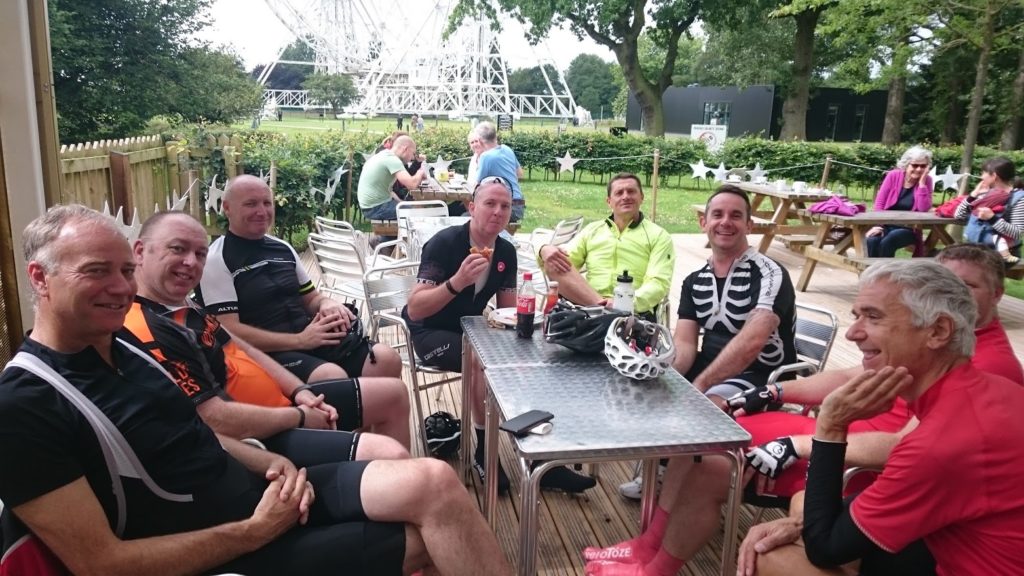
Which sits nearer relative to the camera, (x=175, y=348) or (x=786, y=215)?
(x=175, y=348)

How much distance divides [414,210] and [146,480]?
15.5ft

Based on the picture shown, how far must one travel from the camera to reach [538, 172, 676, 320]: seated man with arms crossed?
11.3 ft

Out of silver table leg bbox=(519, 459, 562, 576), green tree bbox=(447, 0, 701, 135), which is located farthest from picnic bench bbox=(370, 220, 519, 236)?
green tree bbox=(447, 0, 701, 135)

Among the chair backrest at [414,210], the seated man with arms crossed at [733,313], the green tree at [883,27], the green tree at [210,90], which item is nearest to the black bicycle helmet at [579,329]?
the seated man with arms crossed at [733,313]

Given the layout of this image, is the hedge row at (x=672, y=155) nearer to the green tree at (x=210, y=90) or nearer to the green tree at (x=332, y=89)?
the green tree at (x=210, y=90)

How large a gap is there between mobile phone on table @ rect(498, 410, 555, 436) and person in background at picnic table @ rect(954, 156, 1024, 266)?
5.52 metres

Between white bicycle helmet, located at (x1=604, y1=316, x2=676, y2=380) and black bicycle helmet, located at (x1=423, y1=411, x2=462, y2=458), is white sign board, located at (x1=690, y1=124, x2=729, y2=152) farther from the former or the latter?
white bicycle helmet, located at (x1=604, y1=316, x2=676, y2=380)

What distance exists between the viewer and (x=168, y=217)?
2.36m

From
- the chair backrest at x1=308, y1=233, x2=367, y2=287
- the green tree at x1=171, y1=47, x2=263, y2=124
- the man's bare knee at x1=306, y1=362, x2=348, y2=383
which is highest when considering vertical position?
the green tree at x1=171, y1=47, x2=263, y2=124

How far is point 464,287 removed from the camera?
3025mm

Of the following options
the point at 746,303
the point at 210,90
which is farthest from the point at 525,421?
the point at 210,90

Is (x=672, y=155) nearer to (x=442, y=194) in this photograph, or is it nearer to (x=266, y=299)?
(x=442, y=194)

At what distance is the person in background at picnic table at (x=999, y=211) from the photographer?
5.81 metres

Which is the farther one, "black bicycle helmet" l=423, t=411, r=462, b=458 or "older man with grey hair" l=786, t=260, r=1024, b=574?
"black bicycle helmet" l=423, t=411, r=462, b=458
